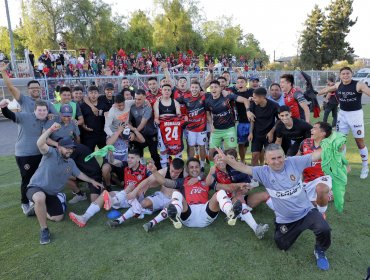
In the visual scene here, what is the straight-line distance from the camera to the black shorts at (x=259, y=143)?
5875 mm

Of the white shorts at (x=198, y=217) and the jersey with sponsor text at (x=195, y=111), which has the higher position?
the jersey with sponsor text at (x=195, y=111)

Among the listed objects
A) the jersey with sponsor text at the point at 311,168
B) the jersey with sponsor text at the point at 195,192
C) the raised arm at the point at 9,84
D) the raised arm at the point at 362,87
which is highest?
the raised arm at the point at 9,84

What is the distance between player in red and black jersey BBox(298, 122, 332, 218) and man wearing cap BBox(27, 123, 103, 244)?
3578mm

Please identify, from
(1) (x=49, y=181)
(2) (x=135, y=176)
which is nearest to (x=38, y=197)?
(1) (x=49, y=181)

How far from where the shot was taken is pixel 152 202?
4.81 metres

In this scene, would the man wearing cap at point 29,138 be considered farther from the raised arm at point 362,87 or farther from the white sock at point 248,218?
the raised arm at point 362,87

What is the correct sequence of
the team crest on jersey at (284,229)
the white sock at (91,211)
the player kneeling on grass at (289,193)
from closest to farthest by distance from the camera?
1. the player kneeling on grass at (289,193)
2. the team crest on jersey at (284,229)
3. the white sock at (91,211)

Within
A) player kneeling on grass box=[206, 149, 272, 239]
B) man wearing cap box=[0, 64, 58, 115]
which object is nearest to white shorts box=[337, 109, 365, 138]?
player kneeling on grass box=[206, 149, 272, 239]

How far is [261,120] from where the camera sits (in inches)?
228

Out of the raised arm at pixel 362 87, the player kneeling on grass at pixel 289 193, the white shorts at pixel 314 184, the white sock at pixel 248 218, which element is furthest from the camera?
the raised arm at pixel 362 87

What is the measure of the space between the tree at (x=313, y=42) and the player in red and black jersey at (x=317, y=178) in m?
52.4

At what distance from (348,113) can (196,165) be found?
142 inches

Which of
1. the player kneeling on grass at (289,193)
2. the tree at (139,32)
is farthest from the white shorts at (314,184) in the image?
the tree at (139,32)

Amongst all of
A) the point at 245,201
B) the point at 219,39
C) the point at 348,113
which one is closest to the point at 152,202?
the point at 245,201
